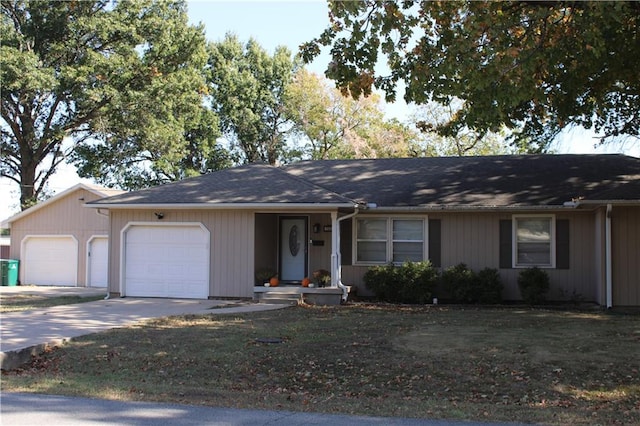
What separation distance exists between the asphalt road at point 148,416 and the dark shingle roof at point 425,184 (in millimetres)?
10245

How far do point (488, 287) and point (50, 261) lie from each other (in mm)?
17476

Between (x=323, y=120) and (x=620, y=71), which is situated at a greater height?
(x=323, y=120)

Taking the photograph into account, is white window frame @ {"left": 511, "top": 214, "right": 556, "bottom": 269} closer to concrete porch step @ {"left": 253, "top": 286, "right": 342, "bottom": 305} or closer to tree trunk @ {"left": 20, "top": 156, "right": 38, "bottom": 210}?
concrete porch step @ {"left": 253, "top": 286, "right": 342, "bottom": 305}

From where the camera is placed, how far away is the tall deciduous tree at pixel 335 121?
42188 millimetres

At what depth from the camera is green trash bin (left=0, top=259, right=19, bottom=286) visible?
1005 inches

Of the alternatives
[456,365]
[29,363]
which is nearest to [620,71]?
[456,365]

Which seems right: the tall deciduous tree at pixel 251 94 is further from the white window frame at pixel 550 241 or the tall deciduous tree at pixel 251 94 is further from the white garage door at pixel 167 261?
the white window frame at pixel 550 241

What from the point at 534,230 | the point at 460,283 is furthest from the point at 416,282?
the point at 534,230

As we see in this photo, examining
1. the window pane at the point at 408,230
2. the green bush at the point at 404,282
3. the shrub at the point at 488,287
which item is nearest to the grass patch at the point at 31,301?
the green bush at the point at 404,282

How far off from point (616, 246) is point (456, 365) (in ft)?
29.2

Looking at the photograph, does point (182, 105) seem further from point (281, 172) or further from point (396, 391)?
point (396, 391)

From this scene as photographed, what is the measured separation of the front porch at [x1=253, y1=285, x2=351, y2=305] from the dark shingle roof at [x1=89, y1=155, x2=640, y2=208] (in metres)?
2.36

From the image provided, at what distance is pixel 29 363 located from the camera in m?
9.80

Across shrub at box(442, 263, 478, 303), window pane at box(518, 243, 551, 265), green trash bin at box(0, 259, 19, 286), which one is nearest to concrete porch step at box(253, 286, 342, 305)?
shrub at box(442, 263, 478, 303)
